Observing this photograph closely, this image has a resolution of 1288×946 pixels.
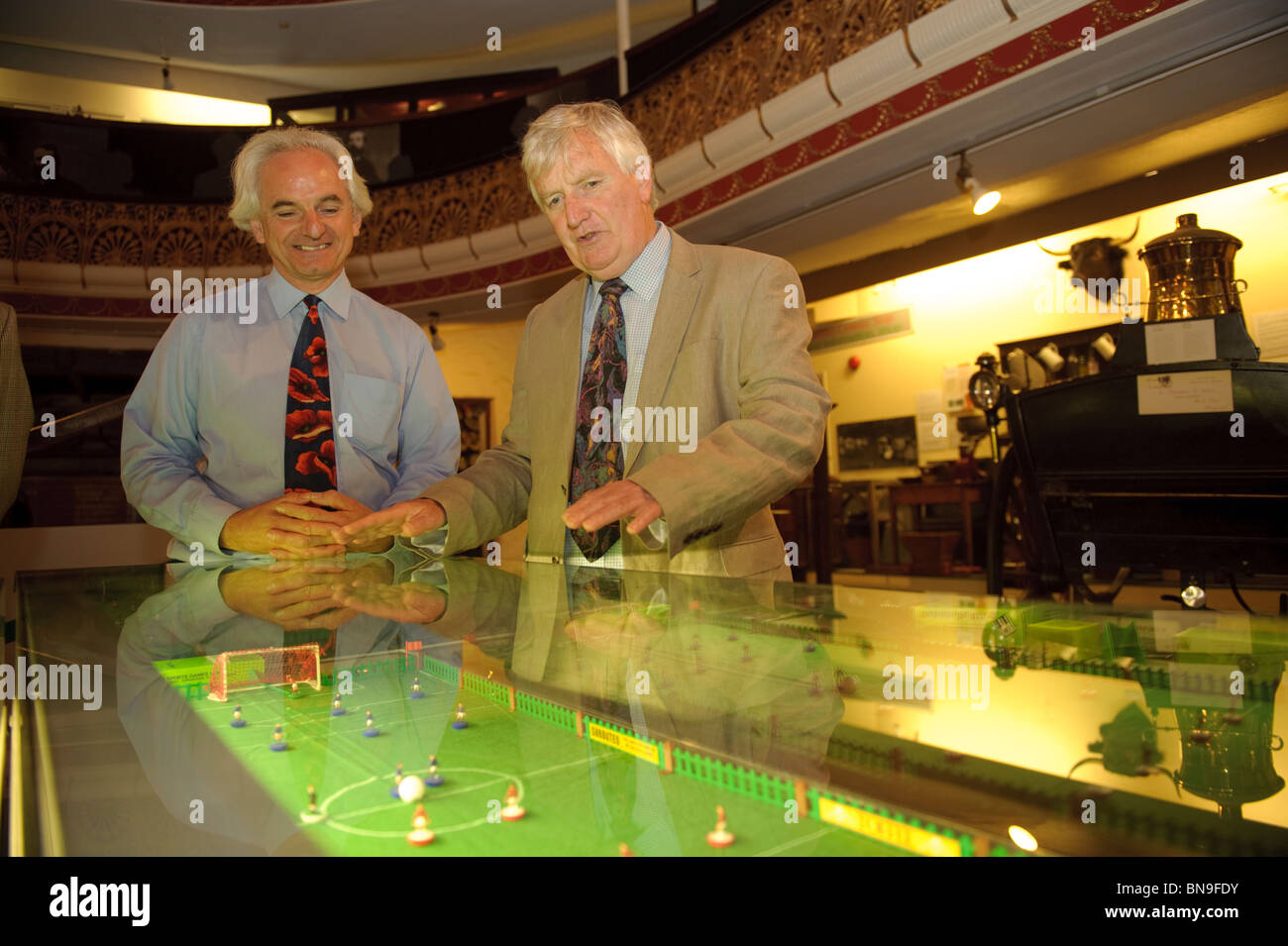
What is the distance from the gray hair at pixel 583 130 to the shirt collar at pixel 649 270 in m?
0.16

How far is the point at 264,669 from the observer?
667 mm

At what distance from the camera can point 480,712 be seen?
19.7 inches

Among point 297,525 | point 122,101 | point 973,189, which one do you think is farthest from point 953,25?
point 122,101

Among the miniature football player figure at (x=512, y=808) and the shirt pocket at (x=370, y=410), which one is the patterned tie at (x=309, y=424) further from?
the miniature football player figure at (x=512, y=808)

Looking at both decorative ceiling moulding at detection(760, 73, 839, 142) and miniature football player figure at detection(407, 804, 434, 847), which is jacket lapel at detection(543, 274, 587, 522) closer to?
miniature football player figure at detection(407, 804, 434, 847)

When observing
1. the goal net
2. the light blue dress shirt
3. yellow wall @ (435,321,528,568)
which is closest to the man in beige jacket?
the light blue dress shirt

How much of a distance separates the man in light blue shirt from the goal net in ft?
4.56

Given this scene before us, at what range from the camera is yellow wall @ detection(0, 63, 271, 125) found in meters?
11.8

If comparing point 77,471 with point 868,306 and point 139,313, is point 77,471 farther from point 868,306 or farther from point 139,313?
point 868,306

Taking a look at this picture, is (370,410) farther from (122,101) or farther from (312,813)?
(122,101)

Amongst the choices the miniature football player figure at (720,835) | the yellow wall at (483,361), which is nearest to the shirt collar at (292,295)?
the miniature football player figure at (720,835)

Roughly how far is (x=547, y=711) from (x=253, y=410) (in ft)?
6.08

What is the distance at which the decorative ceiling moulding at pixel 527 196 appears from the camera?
4500mm

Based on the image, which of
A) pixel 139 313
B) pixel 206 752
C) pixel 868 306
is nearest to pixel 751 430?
pixel 206 752
